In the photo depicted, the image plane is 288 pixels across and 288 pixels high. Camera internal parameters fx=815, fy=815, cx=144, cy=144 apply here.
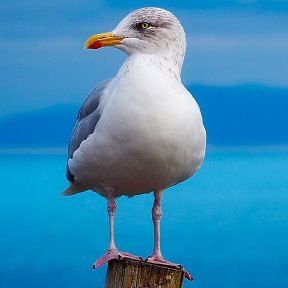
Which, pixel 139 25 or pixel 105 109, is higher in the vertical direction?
pixel 139 25

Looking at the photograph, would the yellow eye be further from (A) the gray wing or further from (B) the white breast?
(A) the gray wing

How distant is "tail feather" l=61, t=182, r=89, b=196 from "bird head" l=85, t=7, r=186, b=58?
42.2 inches

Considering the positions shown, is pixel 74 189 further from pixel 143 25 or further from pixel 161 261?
pixel 143 25

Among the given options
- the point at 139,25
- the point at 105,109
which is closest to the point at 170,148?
the point at 105,109

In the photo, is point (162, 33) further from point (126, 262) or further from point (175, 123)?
point (126, 262)

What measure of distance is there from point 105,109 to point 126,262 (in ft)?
2.81

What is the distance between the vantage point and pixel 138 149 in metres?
4.41

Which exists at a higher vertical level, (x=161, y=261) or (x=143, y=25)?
(x=143, y=25)

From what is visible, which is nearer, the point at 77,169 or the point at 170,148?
the point at 170,148

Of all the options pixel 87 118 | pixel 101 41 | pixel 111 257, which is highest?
pixel 101 41

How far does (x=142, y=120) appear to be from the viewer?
4367 mm

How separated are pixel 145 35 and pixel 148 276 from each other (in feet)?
4.40

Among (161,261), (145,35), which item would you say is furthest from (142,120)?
(161,261)

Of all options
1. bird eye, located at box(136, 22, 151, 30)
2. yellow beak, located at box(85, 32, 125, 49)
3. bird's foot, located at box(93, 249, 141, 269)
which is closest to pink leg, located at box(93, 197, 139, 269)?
bird's foot, located at box(93, 249, 141, 269)
